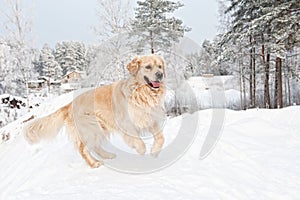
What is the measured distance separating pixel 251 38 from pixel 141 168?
533 inches

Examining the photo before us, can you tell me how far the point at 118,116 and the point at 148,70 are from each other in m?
0.61

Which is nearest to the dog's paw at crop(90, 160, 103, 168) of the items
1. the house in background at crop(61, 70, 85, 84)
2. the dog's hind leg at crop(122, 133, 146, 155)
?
the dog's hind leg at crop(122, 133, 146, 155)

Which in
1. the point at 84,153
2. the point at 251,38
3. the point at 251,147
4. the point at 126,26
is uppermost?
the point at 126,26

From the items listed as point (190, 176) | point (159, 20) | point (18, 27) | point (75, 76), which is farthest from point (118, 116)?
point (75, 76)

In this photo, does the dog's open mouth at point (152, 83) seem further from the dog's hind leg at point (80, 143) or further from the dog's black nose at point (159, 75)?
the dog's hind leg at point (80, 143)

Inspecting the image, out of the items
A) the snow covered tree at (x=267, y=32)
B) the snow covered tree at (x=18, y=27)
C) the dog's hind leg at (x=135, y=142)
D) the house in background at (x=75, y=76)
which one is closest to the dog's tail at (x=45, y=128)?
the dog's hind leg at (x=135, y=142)

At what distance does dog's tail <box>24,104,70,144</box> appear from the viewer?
297 cm

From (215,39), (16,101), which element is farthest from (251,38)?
(16,101)

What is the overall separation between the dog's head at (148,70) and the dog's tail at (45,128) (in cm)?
95

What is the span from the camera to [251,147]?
357 centimetres

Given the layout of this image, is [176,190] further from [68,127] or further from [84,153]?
[68,127]

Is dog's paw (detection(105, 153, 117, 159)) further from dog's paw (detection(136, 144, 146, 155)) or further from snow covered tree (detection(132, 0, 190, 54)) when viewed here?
snow covered tree (detection(132, 0, 190, 54))

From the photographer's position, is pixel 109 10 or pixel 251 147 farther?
pixel 109 10

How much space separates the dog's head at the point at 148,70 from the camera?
2906mm
